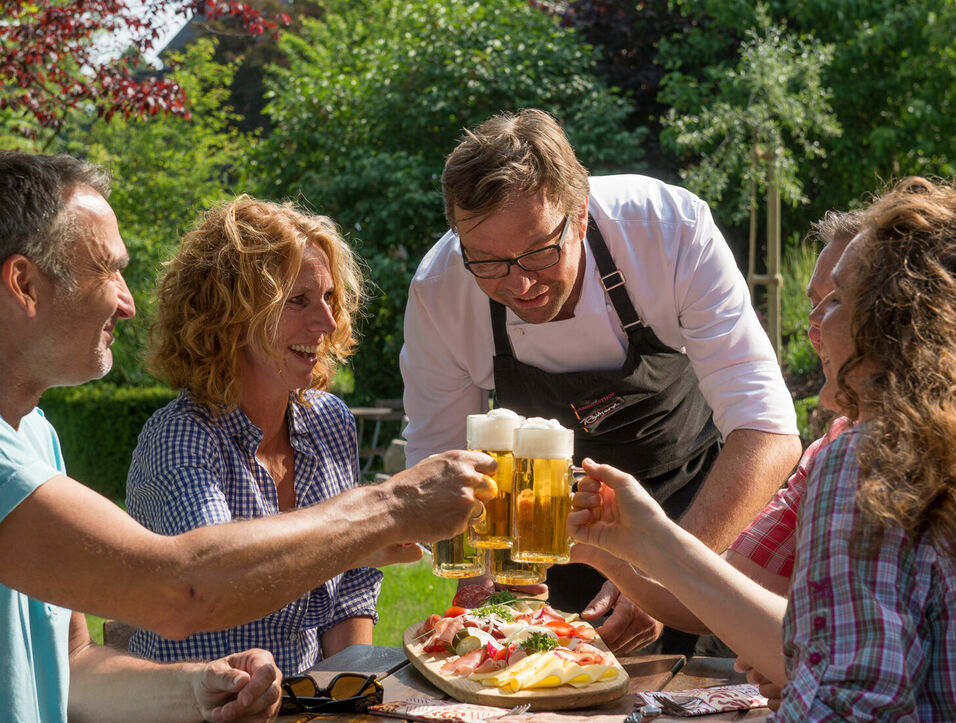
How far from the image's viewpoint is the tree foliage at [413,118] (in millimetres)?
11625

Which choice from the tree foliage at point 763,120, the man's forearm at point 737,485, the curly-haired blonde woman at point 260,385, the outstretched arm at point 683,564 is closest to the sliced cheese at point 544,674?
the outstretched arm at point 683,564

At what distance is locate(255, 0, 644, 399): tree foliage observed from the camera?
38.1ft

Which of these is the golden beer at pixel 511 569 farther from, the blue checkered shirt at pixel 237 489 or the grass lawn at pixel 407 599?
the grass lawn at pixel 407 599

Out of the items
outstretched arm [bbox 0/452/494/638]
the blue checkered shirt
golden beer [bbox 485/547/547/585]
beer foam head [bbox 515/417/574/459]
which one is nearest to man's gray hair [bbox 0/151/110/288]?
outstretched arm [bbox 0/452/494/638]

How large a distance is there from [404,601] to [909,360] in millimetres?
5309

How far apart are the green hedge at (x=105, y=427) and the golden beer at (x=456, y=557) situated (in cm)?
911

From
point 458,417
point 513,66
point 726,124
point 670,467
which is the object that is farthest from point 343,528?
point 513,66

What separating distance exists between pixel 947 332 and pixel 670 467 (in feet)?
6.78

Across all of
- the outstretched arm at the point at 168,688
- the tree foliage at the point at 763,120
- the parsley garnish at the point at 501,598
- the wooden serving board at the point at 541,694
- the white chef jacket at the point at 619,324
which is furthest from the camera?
the tree foliage at the point at 763,120

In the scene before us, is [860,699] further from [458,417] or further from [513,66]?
[513,66]

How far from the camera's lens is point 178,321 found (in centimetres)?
313

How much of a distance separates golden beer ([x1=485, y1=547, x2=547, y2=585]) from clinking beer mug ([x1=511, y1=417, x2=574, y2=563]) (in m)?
0.10

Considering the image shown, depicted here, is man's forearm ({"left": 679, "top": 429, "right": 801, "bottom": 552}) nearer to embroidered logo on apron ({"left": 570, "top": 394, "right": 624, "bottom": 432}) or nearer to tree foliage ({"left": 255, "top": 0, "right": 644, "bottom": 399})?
embroidered logo on apron ({"left": 570, "top": 394, "right": 624, "bottom": 432})

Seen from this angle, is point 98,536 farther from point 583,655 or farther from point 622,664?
point 622,664
